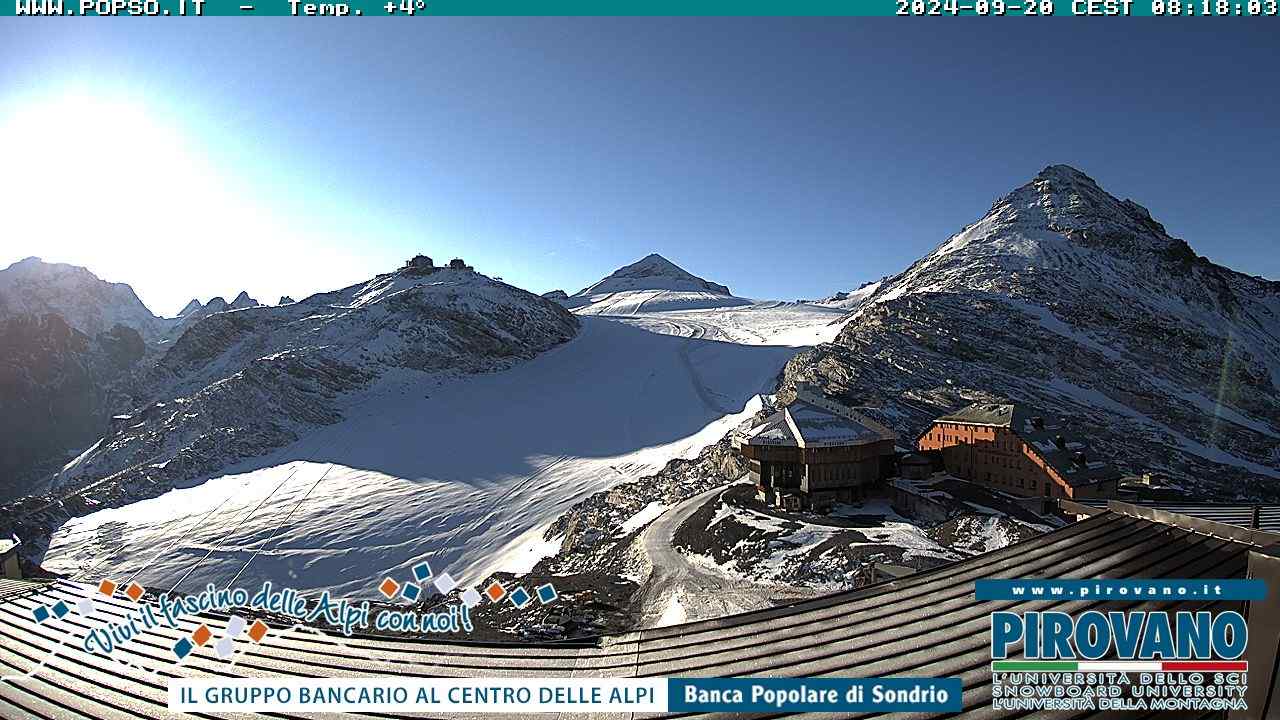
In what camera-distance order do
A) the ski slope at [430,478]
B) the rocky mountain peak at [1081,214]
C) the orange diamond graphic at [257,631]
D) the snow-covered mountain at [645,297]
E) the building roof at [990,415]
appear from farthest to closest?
the snow-covered mountain at [645,297] < the rocky mountain peak at [1081,214] < the ski slope at [430,478] < the building roof at [990,415] < the orange diamond graphic at [257,631]

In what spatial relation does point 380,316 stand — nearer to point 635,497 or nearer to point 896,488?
point 635,497

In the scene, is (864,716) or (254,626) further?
(254,626)

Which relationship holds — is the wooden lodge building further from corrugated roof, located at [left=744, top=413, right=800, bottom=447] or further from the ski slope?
the ski slope

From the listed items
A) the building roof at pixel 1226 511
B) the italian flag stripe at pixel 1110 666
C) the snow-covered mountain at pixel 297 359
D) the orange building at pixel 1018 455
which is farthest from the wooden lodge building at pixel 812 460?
the snow-covered mountain at pixel 297 359

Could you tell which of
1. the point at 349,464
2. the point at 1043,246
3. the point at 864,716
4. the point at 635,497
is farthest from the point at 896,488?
the point at 1043,246

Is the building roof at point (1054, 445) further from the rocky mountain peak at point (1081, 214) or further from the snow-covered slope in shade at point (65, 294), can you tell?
the snow-covered slope in shade at point (65, 294)

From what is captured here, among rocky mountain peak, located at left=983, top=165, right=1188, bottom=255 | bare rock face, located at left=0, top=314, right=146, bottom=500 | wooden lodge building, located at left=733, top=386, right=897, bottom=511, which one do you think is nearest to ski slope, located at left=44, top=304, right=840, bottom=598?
wooden lodge building, located at left=733, top=386, right=897, bottom=511
